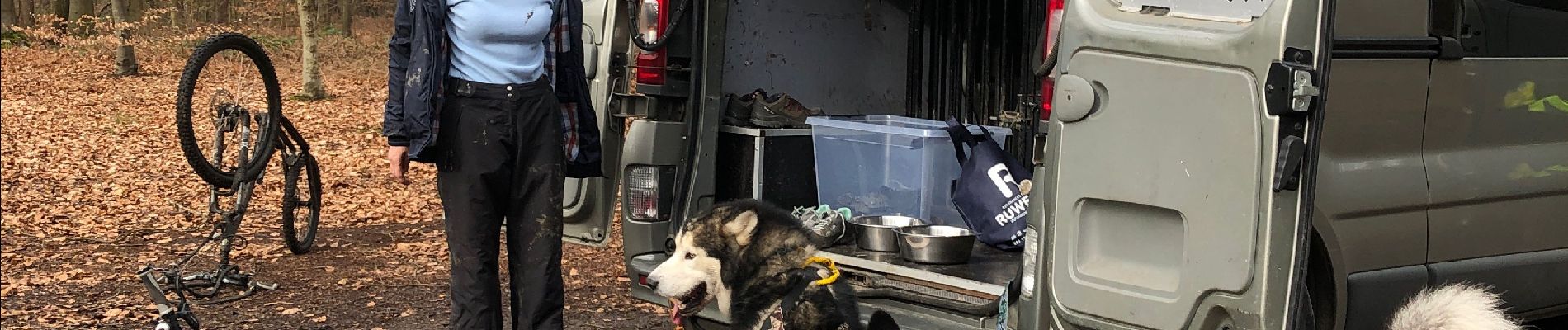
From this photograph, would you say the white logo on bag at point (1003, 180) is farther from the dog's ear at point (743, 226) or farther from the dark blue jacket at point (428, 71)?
the dark blue jacket at point (428, 71)

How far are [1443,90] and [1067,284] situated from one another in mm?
1257

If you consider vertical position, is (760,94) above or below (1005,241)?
above

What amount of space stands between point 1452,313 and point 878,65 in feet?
10.5

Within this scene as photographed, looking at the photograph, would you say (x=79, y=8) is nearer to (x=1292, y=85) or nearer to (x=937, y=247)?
(x=937, y=247)

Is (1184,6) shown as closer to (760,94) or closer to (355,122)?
(760,94)

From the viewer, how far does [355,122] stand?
15578 millimetres

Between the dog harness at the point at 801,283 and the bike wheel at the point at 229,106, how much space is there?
132 inches

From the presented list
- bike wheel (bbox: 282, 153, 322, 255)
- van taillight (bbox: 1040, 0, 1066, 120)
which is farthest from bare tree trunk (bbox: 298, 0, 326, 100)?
van taillight (bbox: 1040, 0, 1066, 120)

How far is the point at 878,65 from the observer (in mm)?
6266

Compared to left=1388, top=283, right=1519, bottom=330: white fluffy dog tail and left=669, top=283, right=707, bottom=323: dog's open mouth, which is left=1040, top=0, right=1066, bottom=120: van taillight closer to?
left=1388, top=283, right=1519, bottom=330: white fluffy dog tail

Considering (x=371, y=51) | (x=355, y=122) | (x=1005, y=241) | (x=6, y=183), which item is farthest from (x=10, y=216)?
(x=371, y=51)

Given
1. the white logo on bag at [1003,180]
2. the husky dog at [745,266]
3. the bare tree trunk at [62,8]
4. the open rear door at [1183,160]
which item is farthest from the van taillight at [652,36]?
the bare tree trunk at [62,8]

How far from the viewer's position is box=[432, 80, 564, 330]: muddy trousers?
15.2ft

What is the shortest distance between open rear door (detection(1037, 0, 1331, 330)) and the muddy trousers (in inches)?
76.7
